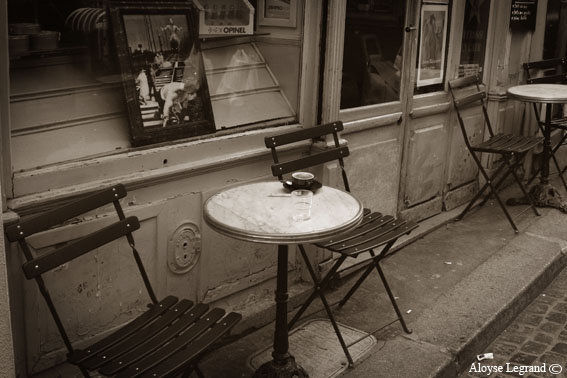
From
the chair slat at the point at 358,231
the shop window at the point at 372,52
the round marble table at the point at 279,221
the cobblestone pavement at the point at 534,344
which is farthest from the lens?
the shop window at the point at 372,52

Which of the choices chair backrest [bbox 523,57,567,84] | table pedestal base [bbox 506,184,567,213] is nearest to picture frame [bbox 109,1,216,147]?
table pedestal base [bbox 506,184,567,213]

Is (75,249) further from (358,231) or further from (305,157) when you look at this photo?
(358,231)

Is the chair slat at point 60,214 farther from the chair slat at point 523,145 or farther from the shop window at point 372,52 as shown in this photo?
the chair slat at point 523,145

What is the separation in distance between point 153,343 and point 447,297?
250 centimetres

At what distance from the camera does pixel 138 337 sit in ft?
9.45

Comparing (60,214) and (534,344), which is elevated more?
(60,214)

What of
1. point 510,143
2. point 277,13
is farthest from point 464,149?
point 277,13

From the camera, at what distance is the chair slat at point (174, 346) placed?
8.67 ft

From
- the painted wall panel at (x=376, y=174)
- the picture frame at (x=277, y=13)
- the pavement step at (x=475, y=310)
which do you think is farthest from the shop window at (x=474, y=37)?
the picture frame at (x=277, y=13)

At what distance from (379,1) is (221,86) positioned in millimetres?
1532

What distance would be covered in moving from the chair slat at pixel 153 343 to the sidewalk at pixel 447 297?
2.61ft

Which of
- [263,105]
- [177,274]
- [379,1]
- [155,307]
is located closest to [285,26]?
[263,105]

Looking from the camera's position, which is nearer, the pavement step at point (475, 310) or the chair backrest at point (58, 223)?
the chair backrest at point (58, 223)

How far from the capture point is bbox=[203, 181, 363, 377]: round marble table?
2.97 m
